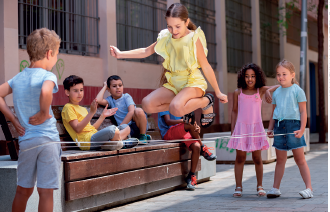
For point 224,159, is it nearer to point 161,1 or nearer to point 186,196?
point 186,196

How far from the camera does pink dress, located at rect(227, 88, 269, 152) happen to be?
6070mm

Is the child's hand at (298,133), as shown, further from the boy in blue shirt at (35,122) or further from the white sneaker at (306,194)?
the boy in blue shirt at (35,122)

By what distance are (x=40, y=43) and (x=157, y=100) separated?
46.2 inches

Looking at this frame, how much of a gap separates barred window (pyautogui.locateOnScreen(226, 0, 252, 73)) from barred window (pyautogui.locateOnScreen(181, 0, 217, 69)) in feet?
3.77

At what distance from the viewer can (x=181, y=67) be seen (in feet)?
13.1

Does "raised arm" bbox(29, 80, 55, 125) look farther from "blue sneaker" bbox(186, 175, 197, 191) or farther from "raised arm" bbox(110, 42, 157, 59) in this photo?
"blue sneaker" bbox(186, 175, 197, 191)

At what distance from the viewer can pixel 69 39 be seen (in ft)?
32.3

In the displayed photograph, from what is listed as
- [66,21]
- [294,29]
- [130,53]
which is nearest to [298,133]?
[130,53]

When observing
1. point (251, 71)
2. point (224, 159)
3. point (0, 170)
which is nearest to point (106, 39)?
point (224, 159)

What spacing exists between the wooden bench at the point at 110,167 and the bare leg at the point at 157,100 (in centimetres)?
107

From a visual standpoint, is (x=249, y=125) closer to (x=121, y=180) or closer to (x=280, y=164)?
(x=280, y=164)

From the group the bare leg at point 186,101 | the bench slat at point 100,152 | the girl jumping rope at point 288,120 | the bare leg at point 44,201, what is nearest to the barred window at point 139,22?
the bench slat at point 100,152

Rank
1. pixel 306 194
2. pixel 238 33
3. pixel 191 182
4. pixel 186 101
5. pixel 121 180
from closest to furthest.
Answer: pixel 186 101 < pixel 121 180 < pixel 306 194 < pixel 191 182 < pixel 238 33

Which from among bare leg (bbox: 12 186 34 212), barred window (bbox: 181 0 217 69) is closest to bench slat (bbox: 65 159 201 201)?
bare leg (bbox: 12 186 34 212)
